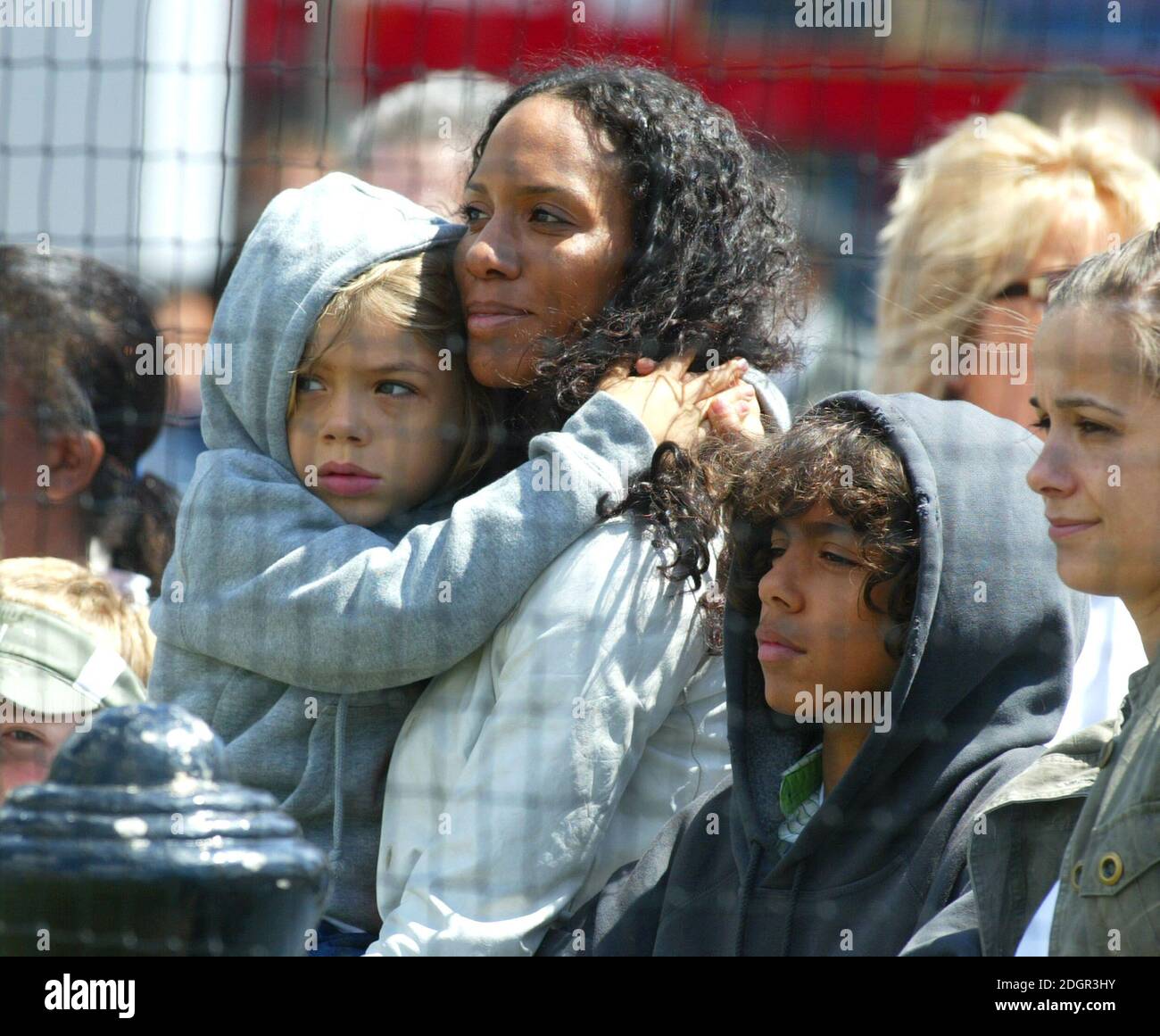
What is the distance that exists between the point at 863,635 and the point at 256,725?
896 millimetres

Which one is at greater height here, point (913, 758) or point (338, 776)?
point (913, 758)

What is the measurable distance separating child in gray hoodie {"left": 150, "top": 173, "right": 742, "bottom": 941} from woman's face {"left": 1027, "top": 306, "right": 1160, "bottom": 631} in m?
0.65

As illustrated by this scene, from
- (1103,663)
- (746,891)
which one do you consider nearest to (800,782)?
(746,891)

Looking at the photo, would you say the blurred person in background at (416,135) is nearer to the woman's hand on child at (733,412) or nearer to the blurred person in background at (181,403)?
Result: the blurred person in background at (181,403)

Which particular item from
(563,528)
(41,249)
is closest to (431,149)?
(41,249)

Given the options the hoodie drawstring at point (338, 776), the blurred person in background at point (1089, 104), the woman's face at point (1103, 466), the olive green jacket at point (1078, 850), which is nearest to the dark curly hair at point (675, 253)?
the hoodie drawstring at point (338, 776)

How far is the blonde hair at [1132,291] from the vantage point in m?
2.01

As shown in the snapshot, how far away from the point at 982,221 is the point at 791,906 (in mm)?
1416

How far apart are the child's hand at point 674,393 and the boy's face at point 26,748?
1.09m

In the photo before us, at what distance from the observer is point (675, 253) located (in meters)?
2.66

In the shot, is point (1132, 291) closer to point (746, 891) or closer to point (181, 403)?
point (746, 891)

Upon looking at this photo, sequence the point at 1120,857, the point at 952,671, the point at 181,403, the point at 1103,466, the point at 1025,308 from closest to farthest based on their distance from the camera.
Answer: the point at 1120,857, the point at 1103,466, the point at 952,671, the point at 1025,308, the point at 181,403
